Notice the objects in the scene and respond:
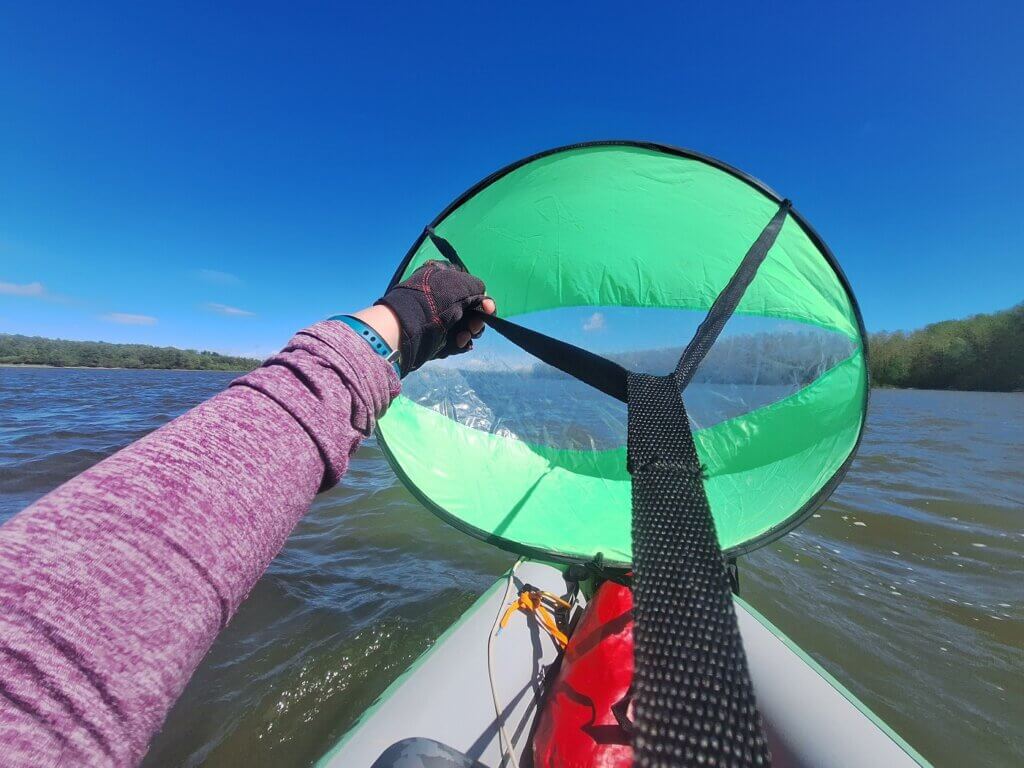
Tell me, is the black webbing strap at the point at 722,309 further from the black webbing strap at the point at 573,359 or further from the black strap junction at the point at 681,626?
the black strap junction at the point at 681,626

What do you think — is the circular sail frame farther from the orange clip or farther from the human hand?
the human hand

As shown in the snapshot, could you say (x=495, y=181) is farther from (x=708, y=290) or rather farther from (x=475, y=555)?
(x=475, y=555)

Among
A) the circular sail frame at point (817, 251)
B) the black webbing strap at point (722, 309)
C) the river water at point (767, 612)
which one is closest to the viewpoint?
the black webbing strap at point (722, 309)

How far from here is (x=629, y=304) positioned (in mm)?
2627

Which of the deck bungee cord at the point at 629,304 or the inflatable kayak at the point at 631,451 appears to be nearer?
the inflatable kayak at the point at 631,451

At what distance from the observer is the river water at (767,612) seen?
1.69 meters

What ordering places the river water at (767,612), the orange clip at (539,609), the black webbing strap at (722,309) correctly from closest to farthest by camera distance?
the black webbing strap at (722,309) → the orange clip at (539,609) → the river water at (767,612)

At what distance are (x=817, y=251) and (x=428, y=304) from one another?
2007 mm

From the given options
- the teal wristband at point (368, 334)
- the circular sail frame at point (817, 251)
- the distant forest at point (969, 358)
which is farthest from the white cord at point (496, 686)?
the distant forest at point (969, 358)

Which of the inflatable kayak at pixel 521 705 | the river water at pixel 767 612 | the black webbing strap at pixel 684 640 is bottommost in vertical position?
the river water at pixel 767 612

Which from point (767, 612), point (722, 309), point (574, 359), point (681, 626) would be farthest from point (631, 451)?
point (767, 612)

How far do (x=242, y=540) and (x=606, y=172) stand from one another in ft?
8.09

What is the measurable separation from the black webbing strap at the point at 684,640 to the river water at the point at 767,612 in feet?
5.98

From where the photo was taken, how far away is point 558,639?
1.58 metres
